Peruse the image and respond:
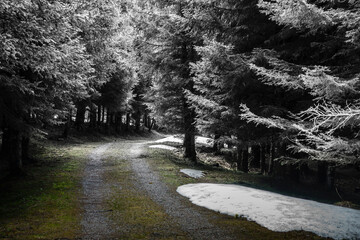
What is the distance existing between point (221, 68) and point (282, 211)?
17.6 ft

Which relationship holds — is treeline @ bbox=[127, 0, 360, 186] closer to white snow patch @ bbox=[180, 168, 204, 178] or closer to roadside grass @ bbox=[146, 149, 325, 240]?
roadside grass @ bbox=[146, 149, 325, 240]

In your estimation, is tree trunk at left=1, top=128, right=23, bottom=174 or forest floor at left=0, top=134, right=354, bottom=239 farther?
tree trunk at left=1, top=128, right=23, bottom=174

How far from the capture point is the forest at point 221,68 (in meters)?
5.94

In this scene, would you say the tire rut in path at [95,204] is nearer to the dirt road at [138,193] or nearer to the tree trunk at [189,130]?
the dirt road at [138,193]

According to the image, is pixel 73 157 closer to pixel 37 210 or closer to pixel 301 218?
pixel 37 210

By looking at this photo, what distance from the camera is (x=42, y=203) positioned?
684 centimetres

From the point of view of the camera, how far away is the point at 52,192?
7863 mm

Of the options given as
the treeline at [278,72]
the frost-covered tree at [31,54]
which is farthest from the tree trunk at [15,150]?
the treeline at [278,72]

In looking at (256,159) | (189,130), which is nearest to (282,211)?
(189,130)

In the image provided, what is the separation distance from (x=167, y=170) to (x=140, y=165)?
1831 millimetres

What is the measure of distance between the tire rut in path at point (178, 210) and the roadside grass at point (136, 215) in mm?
209

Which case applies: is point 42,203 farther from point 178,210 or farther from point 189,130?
point 189,130

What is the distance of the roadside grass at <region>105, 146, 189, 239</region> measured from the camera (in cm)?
499

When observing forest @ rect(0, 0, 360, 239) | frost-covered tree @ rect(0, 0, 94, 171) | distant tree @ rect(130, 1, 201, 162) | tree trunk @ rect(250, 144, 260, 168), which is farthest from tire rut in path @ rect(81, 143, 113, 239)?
tree trunk @ rect(250, 144, 260, 168)
